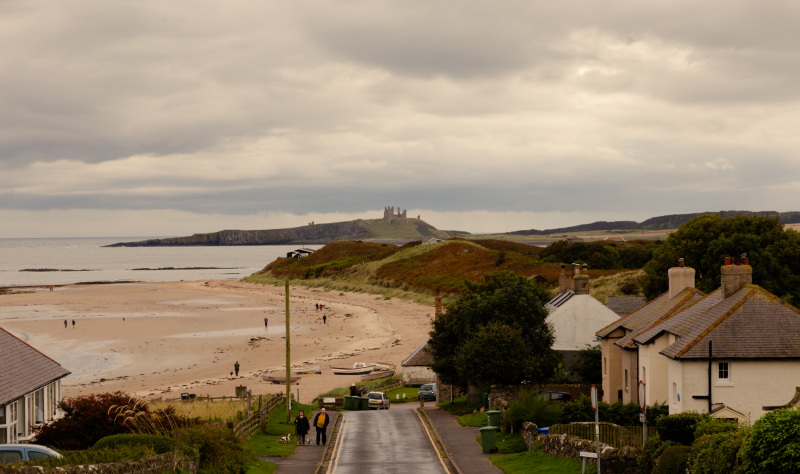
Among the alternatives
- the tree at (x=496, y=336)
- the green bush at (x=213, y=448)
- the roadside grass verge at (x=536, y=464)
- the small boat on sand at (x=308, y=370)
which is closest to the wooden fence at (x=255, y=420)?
the green bush at (x=213, y=448)

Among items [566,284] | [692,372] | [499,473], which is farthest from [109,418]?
[566,284]

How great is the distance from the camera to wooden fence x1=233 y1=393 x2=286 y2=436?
2962cm

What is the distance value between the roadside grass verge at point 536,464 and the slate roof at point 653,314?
9.61 m

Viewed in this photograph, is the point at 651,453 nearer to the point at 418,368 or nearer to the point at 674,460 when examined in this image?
the point at 674,460

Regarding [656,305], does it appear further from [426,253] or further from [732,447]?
[426,253]

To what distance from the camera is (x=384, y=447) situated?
102ft

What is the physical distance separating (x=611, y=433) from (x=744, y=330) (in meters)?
7.11

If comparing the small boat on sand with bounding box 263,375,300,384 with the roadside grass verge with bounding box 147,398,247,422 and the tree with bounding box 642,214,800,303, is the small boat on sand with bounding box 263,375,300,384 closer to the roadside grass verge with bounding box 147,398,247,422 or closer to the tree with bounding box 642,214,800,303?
the roadside grass verge with bounding box 147,398,247,422

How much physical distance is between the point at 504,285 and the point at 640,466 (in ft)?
83.2

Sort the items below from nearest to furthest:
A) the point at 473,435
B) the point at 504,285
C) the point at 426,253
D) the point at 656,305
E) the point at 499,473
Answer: the point at 499,473 < the point at 473,435 < the point at 656,305 < the point at 504,285 < the point at 426,253

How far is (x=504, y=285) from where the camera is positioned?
46.1 metres

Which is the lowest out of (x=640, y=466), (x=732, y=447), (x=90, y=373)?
(x=90, y=373)

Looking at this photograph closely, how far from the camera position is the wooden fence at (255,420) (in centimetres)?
2962

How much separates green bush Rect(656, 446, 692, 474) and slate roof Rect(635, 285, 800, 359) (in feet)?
27.2
